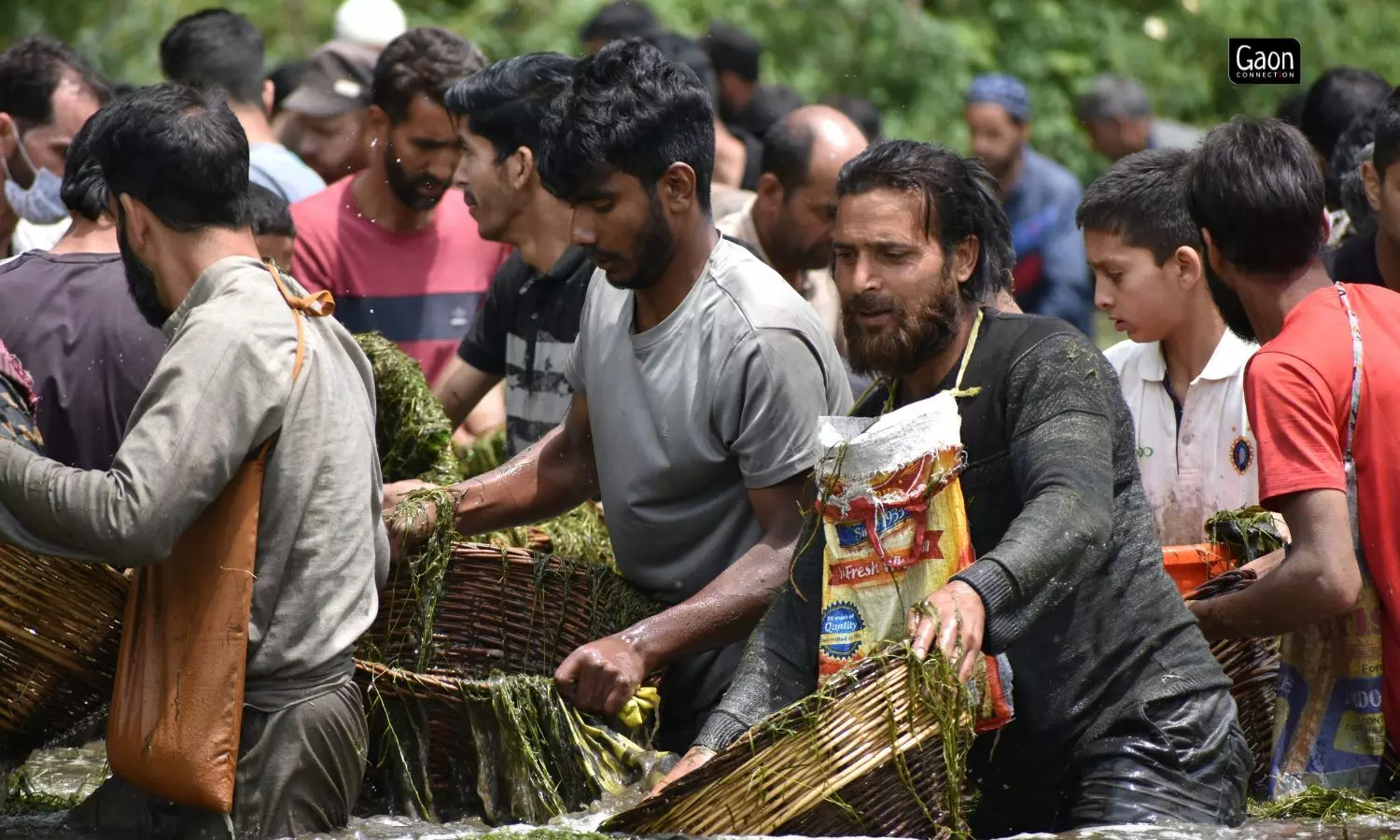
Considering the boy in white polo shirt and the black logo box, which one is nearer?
the boy in white polo shirt

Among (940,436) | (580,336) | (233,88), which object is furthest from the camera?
(233,88)

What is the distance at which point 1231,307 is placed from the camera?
4418mm

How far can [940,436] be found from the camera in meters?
3.63

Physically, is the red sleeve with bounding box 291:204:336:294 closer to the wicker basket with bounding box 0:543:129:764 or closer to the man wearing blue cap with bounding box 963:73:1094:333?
the wicker basket with bounding box 0:543:129:764

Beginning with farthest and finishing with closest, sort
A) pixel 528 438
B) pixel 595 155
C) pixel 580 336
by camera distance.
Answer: pixel 528 438 → pixel 580 336 → pixel 595 155

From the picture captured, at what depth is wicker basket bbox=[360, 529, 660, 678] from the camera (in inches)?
202

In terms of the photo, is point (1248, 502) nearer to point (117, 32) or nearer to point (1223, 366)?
point (1223, 366)

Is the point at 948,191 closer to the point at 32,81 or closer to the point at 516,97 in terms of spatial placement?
the point at 516,97

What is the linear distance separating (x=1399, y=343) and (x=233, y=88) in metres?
5.81

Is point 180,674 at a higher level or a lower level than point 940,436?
lower

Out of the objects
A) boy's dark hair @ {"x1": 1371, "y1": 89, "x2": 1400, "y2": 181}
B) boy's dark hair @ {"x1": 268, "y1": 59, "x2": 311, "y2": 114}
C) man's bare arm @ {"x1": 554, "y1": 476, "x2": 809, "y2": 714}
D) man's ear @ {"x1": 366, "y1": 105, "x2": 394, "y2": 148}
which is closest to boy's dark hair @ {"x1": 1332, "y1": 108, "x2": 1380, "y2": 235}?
boy's dark hair @ {"x1": 1371, "y1": 89, "x2": 1400, "y2": 181}

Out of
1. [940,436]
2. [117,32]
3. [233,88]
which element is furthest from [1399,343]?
[117,32]

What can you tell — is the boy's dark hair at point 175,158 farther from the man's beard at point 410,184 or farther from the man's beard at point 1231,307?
the man's beard at point 410,184

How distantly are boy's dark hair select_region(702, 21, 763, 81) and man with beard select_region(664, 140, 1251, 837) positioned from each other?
6.95 metres
